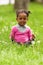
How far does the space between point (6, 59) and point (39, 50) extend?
4.38ft

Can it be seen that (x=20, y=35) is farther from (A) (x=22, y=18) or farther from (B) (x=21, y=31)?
(A) (x=22, y=18)

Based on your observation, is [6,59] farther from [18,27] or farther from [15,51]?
[18,27]

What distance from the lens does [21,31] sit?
7.94 metres

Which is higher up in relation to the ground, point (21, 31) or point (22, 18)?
point (22, 18)

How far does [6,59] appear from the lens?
6.22 meters

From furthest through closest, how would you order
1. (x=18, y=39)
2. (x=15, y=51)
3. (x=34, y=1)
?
(x=34, y=1), (x=18, y=39), (x=15, y=51)

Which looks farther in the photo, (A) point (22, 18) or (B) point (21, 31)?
(B) point (21, 31)

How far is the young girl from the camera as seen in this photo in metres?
7.80

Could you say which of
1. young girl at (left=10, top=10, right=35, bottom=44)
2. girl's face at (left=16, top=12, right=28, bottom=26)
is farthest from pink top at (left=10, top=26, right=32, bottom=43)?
girl's face at (left=16, top=12, right=28, bottom=26)

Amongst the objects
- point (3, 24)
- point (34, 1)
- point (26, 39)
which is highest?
point (26, 39)

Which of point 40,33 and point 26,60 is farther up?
point 26,60

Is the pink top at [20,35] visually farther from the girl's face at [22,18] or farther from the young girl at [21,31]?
the girl's face at [22,18]

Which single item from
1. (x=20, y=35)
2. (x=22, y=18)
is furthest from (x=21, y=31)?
(x=22, y=18)

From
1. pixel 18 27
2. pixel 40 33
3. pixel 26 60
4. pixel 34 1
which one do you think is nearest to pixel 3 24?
pixel 40 33
